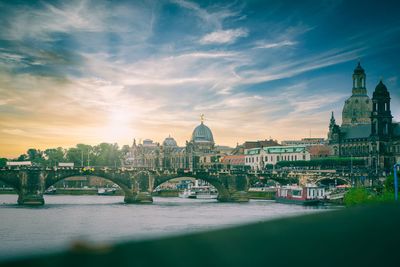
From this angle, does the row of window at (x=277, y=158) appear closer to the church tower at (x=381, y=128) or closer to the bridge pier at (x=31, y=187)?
the church tower at (x=381, y=128)

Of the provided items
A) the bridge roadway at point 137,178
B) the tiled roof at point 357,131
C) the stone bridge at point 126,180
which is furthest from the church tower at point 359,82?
the stone bridge at point 126,180

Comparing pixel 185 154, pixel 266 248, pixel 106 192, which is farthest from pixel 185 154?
pixel 266 248

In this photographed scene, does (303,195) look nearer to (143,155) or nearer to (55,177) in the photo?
(55,177)

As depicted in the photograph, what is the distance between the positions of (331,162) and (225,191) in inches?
1330

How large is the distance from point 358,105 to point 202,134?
51.9 meters

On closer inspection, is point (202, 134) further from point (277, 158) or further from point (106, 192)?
point (106, 192)

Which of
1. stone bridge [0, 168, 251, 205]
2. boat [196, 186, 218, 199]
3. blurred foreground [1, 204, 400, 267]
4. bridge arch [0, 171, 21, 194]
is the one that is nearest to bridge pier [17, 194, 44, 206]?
stone bridge [0, 168, 251, 205]

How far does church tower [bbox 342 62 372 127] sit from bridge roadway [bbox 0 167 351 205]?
6211 centimetres

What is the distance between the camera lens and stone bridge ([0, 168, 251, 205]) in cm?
8181

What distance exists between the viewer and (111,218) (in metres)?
54.0

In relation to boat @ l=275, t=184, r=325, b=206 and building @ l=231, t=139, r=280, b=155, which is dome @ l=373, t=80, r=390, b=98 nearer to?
boat @ l=275, t=184, r=325, b=206

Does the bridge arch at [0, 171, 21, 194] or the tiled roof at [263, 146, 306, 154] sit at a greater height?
the tiled roof at [263, 146, 306, 154]

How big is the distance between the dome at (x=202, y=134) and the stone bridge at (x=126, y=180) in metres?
87.7

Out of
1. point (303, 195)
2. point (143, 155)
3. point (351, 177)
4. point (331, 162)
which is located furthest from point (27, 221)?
point (143, 155)
